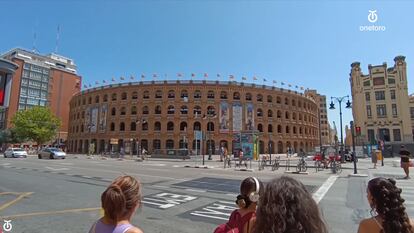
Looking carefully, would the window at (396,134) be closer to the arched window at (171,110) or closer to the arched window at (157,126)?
the arched window at (171,110)

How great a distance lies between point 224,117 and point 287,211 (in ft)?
184

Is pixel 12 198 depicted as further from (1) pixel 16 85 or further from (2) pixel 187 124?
(1) pixel 16 85

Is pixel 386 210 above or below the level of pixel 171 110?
below

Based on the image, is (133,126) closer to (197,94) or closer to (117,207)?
(197,94)

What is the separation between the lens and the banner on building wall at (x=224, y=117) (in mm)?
57250

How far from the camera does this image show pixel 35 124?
212 ft

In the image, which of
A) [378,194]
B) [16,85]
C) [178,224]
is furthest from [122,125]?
[378,194]

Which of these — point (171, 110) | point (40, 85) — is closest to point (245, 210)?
point (171, 110)

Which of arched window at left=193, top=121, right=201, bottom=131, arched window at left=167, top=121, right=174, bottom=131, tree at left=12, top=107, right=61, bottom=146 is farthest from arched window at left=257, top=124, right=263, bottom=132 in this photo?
A: tree at left=12, top=107, right=61, bottom=146

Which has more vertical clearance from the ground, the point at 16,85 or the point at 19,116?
the point at 16,85

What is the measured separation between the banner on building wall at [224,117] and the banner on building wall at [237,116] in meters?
1.54

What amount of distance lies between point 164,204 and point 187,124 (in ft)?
160

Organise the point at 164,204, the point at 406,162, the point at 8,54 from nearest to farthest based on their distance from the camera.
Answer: the point at 164,204, the point at 406,162, the point at 8,54

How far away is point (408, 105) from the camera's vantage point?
49.4m
